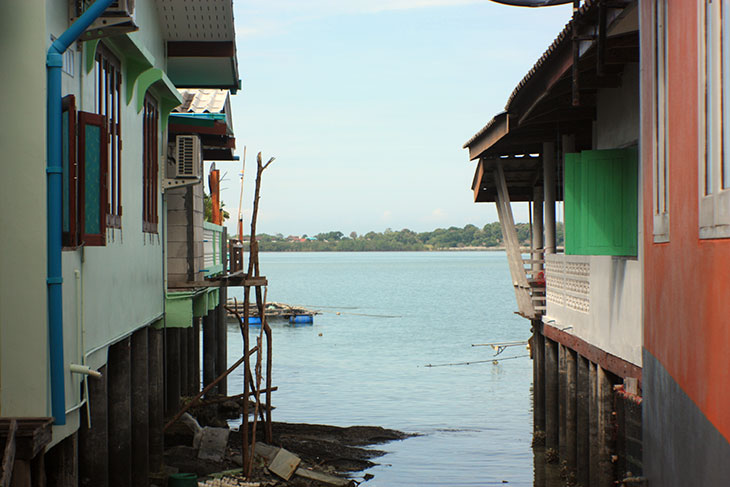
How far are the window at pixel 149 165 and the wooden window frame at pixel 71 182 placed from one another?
5179 mm

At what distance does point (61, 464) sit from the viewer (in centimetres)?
839

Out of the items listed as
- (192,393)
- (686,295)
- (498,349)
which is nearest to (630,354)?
(686,295)

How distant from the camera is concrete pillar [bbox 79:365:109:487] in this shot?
9578 millimetres

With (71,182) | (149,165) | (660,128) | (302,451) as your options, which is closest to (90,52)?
(71,182)

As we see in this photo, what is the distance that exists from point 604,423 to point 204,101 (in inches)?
A: 399

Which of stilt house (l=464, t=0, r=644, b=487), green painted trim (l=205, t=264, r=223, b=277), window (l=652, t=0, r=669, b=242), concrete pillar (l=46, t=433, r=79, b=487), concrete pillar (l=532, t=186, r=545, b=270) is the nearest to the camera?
window (l=652, t=0, r=669, b=242)

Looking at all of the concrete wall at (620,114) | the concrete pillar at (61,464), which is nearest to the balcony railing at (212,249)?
the concrete wall at (620,114)

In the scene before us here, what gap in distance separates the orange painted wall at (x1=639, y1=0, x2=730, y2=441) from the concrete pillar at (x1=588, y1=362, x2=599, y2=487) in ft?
19.4

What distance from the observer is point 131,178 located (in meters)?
12.0

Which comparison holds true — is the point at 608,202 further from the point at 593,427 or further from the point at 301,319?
the point at 301,319

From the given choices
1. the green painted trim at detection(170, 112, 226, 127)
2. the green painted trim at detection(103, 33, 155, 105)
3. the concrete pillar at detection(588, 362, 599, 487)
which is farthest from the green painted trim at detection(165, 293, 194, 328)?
the concrete pillar at detection(588, 362, 599, 487)

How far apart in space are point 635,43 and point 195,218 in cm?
851

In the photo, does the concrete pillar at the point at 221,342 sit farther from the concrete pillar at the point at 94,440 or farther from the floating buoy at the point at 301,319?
the floating buoy at the point at 301,319

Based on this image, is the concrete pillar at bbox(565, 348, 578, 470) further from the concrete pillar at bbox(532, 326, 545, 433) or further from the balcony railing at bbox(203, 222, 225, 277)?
the balcony railing at bbox(203, 222, 225, 277)
